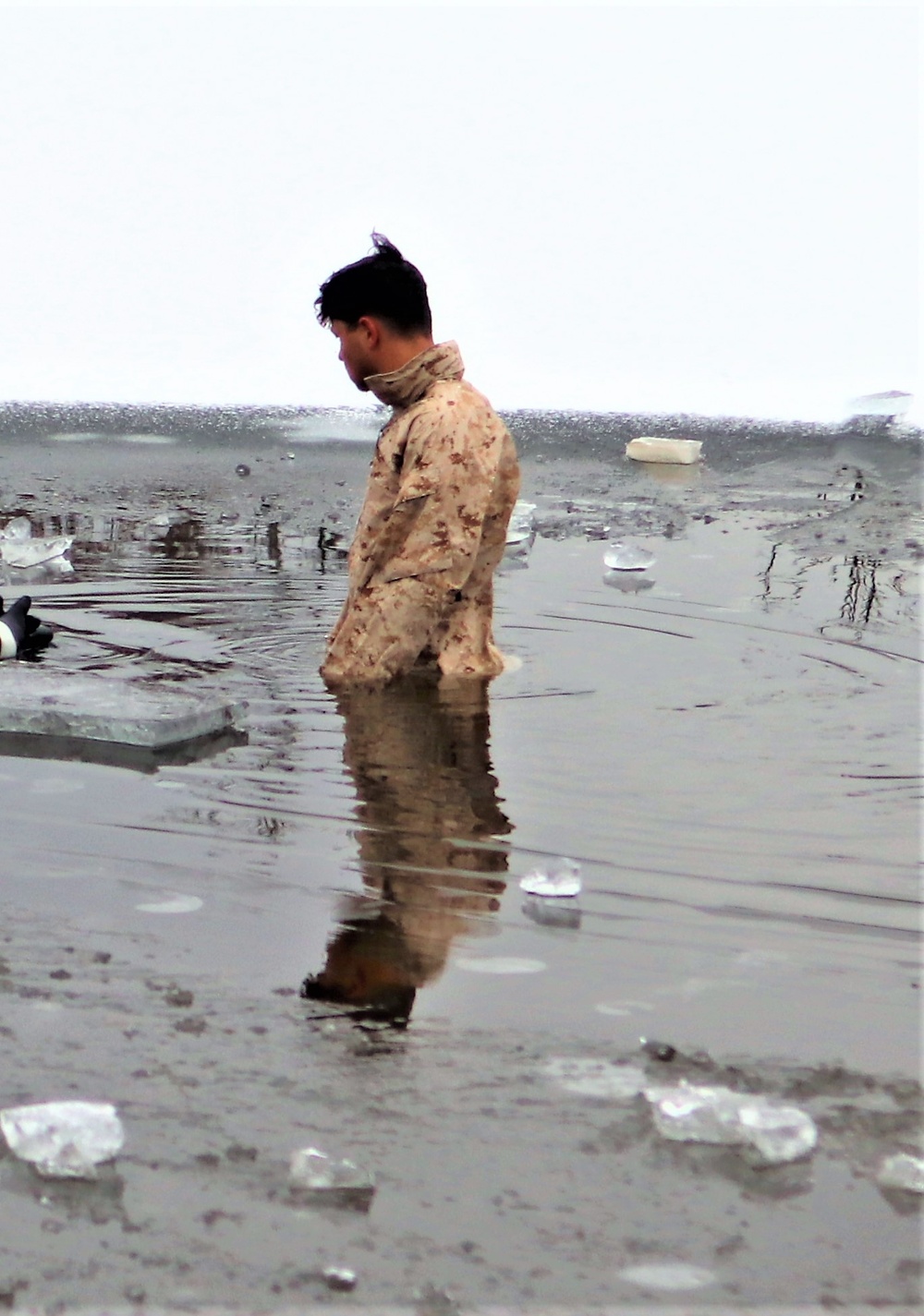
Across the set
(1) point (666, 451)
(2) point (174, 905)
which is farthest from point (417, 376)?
(1) point (666, 451)

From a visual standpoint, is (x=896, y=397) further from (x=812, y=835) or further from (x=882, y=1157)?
(x=882, y=1157)

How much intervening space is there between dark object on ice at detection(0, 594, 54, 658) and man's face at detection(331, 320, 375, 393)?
1564 millimetres

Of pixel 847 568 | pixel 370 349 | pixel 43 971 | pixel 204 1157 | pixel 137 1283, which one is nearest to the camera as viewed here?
pixel 137 1283

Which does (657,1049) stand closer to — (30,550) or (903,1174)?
(903,1174)

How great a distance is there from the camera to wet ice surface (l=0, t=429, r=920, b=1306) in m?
1.84

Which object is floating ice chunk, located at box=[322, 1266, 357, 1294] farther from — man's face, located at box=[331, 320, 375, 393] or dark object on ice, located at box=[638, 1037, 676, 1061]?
man's face, located at box=[331, 320, 375, 393]

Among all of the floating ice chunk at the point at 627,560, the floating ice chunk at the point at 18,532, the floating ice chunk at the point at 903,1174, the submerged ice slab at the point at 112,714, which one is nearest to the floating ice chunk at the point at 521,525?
the floating ice chunk at the point at 627,560

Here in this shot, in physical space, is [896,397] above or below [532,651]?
above

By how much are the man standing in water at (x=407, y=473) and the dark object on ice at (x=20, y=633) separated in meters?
1.27

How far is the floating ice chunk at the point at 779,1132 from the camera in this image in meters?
2.04

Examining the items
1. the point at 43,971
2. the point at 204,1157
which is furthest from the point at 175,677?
the point at 204,1157

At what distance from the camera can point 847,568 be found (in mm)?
8195

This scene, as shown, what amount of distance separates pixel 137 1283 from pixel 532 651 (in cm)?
448

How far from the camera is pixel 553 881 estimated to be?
3051mm
